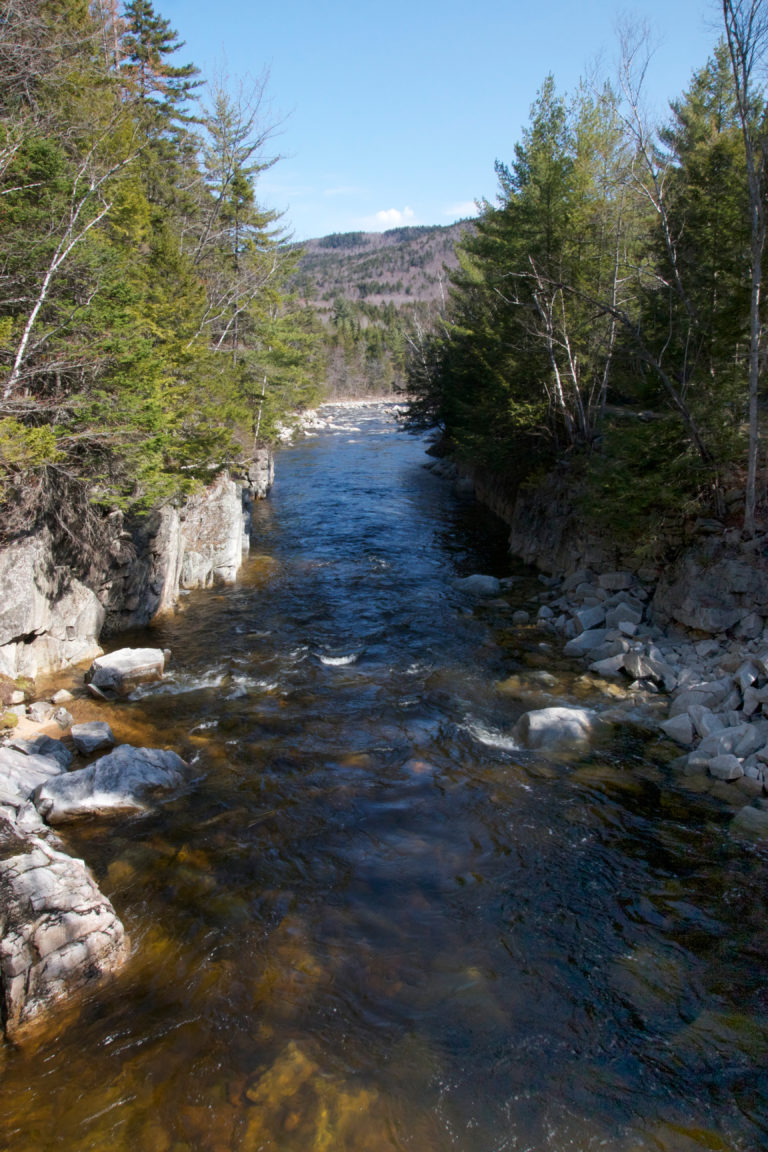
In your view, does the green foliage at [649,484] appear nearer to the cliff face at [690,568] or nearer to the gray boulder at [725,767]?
the cliff face at [690,568]

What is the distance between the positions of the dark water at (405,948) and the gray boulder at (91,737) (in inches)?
15.9

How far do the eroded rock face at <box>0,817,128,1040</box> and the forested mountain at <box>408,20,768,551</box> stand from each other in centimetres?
1167

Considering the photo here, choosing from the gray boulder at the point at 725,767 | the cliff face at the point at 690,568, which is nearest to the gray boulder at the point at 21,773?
the gray boulder at the point at 725,767

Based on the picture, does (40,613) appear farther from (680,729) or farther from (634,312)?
(634,312)

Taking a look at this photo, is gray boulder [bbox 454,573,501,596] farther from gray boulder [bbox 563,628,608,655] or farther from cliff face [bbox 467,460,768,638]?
gray boulder [bbox 563,628,608,655]

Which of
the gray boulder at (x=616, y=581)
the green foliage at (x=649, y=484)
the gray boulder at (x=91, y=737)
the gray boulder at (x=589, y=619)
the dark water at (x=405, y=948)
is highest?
the green foliage at (x=649, y=484)

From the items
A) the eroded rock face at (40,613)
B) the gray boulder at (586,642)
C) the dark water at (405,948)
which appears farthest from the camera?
the gray boulder at (586,642)

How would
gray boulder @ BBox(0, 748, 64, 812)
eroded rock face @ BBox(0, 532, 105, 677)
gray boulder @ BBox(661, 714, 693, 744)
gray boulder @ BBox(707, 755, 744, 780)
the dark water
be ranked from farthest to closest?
1. eroded rock face @ BBox(0, 532, 105, 677)
2. gray boulder @ BBox(661, 714, 693, 744)
3. gray boulder @ BBox(707, 755, 744, 780)
4. gray boulder @ BBox(0, 748, 64, 812)
5. the dark water

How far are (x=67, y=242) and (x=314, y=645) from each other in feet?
28.0

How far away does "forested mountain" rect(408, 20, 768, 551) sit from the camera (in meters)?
12.3

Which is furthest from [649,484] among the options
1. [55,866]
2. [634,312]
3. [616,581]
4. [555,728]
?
[55,866]

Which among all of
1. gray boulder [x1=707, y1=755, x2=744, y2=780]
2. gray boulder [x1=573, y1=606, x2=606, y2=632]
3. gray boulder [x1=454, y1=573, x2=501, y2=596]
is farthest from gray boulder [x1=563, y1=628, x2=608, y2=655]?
gray boulder [x1=707, y1=755, x2=744, y2=780]

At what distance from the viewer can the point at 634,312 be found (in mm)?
20031

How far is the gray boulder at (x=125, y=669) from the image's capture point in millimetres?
10727
